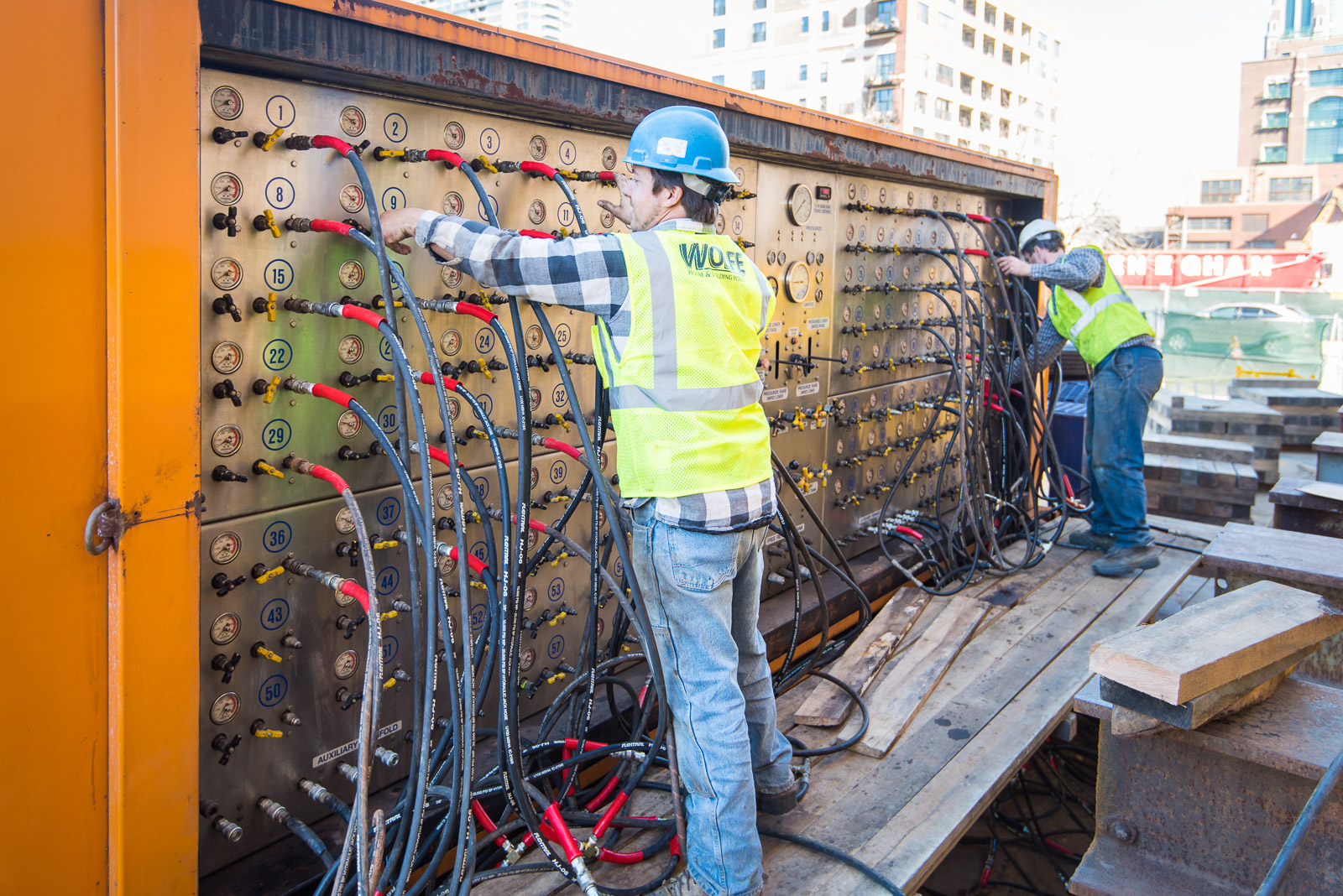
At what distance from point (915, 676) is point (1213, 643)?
139cm

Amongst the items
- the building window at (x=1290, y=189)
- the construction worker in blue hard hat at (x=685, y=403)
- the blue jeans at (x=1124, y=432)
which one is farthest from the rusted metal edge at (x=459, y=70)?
the building window at (x=1290, y=189)

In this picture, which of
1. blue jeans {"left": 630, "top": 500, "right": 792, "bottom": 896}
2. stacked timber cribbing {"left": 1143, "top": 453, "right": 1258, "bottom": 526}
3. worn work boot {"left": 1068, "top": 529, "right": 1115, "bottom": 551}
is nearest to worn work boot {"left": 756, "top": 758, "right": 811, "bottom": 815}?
blue jeans {"left": 630, "top": 500, "right": 792, "bottom": 896}

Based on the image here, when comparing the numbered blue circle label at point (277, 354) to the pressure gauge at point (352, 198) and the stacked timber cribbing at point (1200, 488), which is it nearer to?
the pressure gauge at point (352, 198)

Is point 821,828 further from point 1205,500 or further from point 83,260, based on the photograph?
point 1205,500

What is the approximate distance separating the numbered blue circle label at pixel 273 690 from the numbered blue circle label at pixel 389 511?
1.56 feet

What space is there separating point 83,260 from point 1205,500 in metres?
7.05

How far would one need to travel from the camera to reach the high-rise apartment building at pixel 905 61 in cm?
4975

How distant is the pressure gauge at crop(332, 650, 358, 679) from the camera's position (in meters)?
2.51

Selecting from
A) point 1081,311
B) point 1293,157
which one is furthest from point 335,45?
point 1293,157

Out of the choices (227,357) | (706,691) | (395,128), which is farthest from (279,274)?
(706,691)

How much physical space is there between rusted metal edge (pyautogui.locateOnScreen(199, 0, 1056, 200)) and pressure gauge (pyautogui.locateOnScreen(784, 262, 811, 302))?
1.55 ft

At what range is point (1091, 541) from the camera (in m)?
5.27

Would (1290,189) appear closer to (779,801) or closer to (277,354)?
(779,801)

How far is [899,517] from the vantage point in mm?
5012
